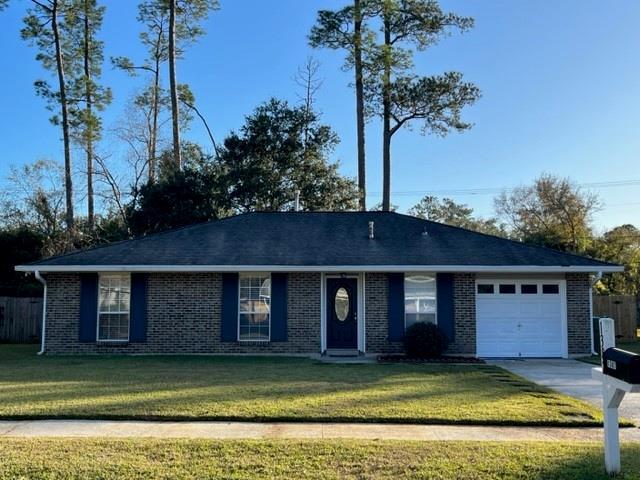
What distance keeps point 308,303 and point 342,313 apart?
1.05 meters

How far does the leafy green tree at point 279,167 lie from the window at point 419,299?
12.5 m

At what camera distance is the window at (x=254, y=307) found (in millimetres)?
14906

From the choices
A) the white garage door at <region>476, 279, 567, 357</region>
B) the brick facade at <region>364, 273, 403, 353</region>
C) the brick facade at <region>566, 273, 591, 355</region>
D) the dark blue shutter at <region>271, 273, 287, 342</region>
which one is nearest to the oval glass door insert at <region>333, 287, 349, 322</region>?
the brick facade at <region>364, 273, 403, 353</region>

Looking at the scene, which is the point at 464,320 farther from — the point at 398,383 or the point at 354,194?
the point at 354,194

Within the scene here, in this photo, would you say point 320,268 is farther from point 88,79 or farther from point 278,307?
point 88,79

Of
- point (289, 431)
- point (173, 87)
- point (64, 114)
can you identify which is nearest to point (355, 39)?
point (173, 87)

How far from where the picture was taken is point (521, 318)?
1512 centimetres

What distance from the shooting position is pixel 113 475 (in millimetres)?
4832

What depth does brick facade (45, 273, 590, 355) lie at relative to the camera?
48.5 feet

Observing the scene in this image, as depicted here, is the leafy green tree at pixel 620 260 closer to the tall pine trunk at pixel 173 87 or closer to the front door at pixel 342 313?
the front door at pixel 342 313

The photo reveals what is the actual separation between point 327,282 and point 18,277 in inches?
605

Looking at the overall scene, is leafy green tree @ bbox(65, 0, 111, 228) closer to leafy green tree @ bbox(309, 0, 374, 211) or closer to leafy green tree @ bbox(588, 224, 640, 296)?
leafy green tree @ bbox(309, 0, 374, 211)

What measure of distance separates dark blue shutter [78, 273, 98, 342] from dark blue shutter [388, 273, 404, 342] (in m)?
7.93

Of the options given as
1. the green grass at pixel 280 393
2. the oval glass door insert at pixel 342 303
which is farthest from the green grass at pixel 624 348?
the oval glass door insert at pixel 342 303
